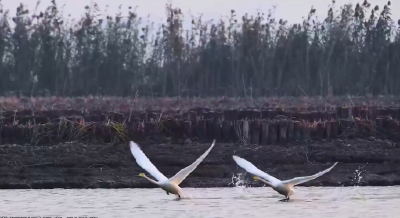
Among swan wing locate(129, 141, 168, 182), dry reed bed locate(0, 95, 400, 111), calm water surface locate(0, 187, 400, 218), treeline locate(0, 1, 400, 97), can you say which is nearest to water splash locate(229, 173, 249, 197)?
calm water surface locate(0, 187, 400, 218)

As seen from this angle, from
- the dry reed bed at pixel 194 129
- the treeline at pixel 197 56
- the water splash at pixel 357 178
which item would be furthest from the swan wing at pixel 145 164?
the treeline at pixel 197 56

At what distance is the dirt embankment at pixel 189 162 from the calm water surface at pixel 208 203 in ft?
2.23

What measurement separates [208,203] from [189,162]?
489 cm

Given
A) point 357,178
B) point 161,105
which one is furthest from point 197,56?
point 357,178

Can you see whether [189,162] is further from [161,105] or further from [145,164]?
[161,105]

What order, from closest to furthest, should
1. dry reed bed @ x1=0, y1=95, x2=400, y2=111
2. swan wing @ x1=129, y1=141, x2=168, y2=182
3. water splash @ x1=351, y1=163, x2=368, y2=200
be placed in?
swan wing @ x1=129, y1=141, x2=168, y2=182, water splash @ x1=351, y1=163, x2=368, y2=200, dry reed bed @ x1=0, y1=95, x2=400, y2=111

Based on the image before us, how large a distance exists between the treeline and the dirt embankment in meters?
32.5

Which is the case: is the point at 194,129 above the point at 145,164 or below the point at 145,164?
above

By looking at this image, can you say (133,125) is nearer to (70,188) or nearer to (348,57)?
(70,188)

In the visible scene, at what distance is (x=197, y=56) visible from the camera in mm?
58500

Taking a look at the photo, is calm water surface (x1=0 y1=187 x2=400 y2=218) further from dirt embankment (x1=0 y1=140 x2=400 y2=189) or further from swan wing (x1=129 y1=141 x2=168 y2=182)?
dirt embankment (x1=0 y1=140 x2=400 y2=189)

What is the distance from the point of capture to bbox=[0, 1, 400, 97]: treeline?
5681 centimetres

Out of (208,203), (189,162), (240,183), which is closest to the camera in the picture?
(208,203)

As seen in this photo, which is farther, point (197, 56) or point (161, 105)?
point (197, 56)
